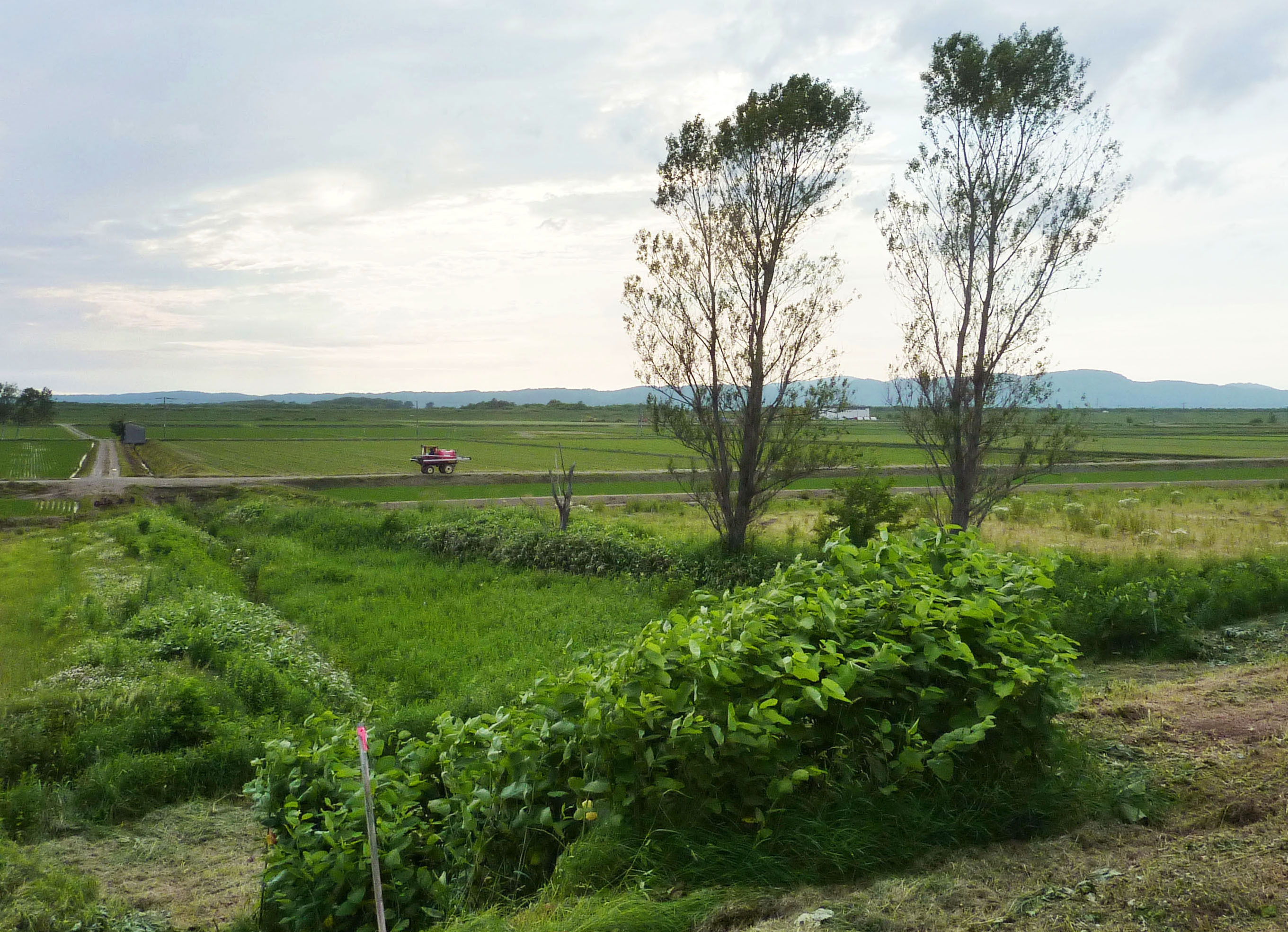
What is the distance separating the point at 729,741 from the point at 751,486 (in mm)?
13022

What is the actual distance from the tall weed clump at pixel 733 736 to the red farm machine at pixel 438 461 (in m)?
36.9

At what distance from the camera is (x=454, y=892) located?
3.87m

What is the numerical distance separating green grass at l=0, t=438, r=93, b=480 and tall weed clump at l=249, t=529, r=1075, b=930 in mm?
40103

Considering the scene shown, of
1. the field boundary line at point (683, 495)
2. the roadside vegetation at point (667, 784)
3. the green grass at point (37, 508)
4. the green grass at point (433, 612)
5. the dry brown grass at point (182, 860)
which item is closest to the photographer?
the roadside vegetation at point (667, 784)

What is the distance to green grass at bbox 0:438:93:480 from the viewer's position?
3747 cm

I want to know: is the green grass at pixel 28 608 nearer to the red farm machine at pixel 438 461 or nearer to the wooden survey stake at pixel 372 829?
the wooden survey stake at pixel 372 829

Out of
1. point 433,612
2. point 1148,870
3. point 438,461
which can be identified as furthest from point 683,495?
point 1148,870

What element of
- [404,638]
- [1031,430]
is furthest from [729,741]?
[1031,430]

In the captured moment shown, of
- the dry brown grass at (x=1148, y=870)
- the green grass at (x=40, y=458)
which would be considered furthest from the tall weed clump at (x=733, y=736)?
the green grass at (x=40, y=458)

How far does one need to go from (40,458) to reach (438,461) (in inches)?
953

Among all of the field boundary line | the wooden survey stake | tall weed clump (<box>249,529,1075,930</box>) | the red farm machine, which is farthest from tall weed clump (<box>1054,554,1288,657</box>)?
the red farm machine

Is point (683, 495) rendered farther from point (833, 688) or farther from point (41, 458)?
point (41, 458)

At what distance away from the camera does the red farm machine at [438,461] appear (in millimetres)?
40781

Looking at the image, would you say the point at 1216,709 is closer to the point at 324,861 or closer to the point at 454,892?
the point at 454,892
